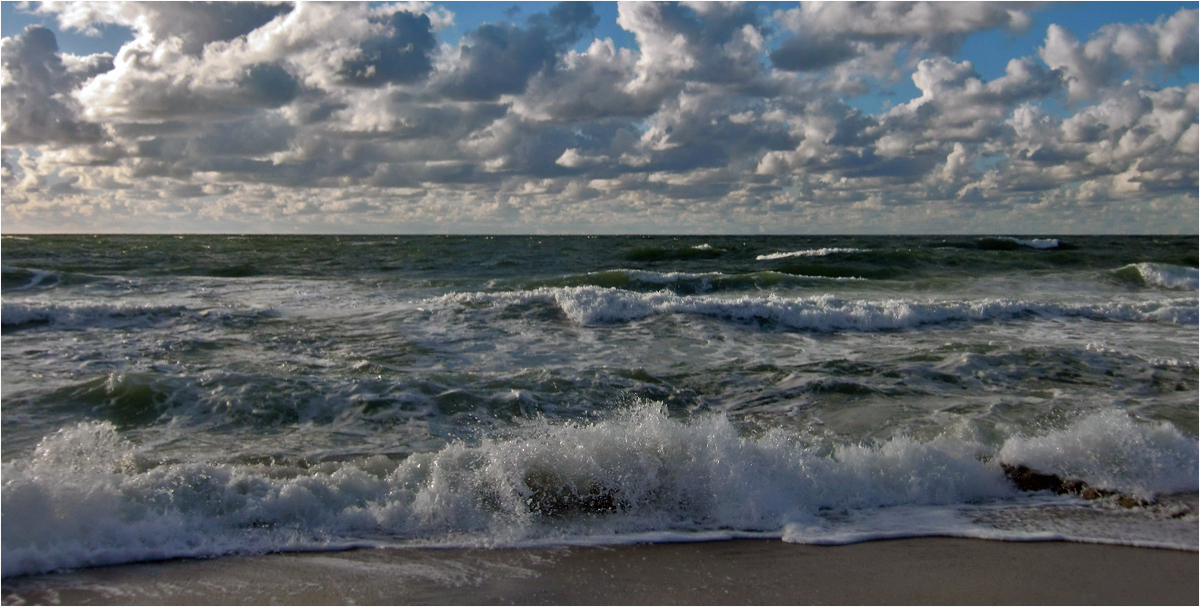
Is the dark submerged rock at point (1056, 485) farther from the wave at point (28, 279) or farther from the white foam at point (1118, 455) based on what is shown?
the wave at point (28, 279)

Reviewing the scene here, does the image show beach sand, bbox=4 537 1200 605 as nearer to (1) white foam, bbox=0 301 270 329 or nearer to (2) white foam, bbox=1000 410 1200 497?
(2) white foam, bbox=1000 410 1200 497

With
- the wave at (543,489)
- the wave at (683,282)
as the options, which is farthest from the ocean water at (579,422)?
the wave at (683,282)

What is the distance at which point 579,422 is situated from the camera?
679cm

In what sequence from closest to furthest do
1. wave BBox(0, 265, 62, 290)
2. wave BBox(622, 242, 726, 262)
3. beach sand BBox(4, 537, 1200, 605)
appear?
beach sand BBox(4, 537, 1200, 605) → wave BBox(0, 265, 62, 290) → wave BBox(622, 242, 726, 262)

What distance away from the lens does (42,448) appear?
5.50 metres

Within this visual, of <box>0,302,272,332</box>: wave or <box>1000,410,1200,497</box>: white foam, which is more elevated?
<box>0,302,272,332</box>: wave

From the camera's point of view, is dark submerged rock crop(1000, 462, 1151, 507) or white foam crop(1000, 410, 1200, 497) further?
white foam crop(1000, 410, 1200, 497)

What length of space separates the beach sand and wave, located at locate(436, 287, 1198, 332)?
823 cm

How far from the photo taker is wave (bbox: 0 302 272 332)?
38.0 feet

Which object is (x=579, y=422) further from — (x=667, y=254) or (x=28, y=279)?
(x=667, y=254)

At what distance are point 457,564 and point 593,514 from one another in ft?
3.21

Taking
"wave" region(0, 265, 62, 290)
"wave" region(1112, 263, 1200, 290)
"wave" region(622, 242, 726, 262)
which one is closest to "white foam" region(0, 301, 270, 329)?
"wave" region(0, 265, 62, 290)

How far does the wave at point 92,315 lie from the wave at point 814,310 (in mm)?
4386

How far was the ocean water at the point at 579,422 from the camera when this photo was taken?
4469mm
